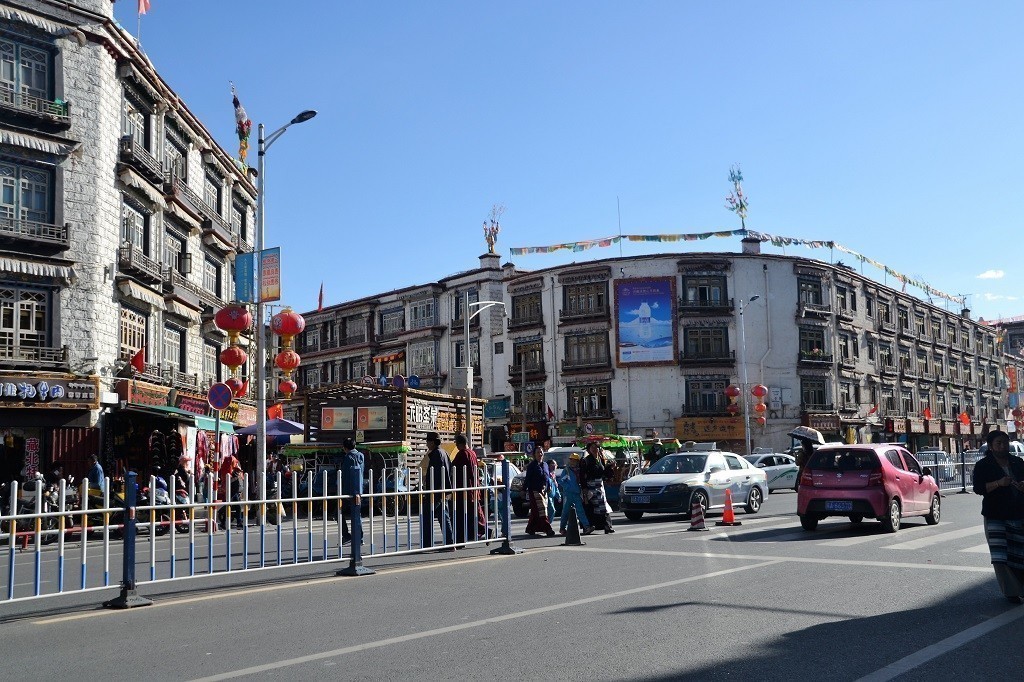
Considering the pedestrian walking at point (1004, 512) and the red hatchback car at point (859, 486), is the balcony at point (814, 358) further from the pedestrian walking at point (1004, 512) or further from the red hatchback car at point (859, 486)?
the pedestrian walking at point (1004, 512)

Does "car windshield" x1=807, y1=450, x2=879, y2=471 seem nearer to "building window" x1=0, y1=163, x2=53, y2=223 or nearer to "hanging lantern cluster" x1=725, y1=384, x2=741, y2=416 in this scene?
"building window" x1=0, y1=163, x2=53, y2=223

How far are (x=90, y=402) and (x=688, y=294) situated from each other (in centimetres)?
3708

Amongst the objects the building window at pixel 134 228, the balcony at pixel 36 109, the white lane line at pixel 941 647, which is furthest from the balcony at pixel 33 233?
the white lane line at pixel 941 647

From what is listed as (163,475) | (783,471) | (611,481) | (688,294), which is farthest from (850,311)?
(163,475)

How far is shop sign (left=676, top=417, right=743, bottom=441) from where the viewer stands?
52.8 metres

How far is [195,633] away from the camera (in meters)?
7.95

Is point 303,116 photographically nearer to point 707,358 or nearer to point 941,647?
point 941,647

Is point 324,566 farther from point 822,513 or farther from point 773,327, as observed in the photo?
point 773,327

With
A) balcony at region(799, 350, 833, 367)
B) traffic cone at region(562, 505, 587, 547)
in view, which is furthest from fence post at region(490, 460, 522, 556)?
balcony at region(799, 350, 833, 367)

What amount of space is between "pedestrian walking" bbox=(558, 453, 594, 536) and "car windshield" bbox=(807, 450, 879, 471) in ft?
13.8

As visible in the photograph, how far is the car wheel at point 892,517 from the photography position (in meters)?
16.1

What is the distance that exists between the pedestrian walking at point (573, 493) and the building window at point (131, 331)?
48.8ft

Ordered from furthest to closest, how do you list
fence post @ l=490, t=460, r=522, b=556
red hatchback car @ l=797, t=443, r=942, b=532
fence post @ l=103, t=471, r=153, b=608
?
1. red hatchback car @ l=797, t=443, r=942, b=532
2. fence post @ l=490, t=460, r=522, b=556
3. fence post @ l=103, t=471, r=153, b=608

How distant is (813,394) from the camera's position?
185 ft
